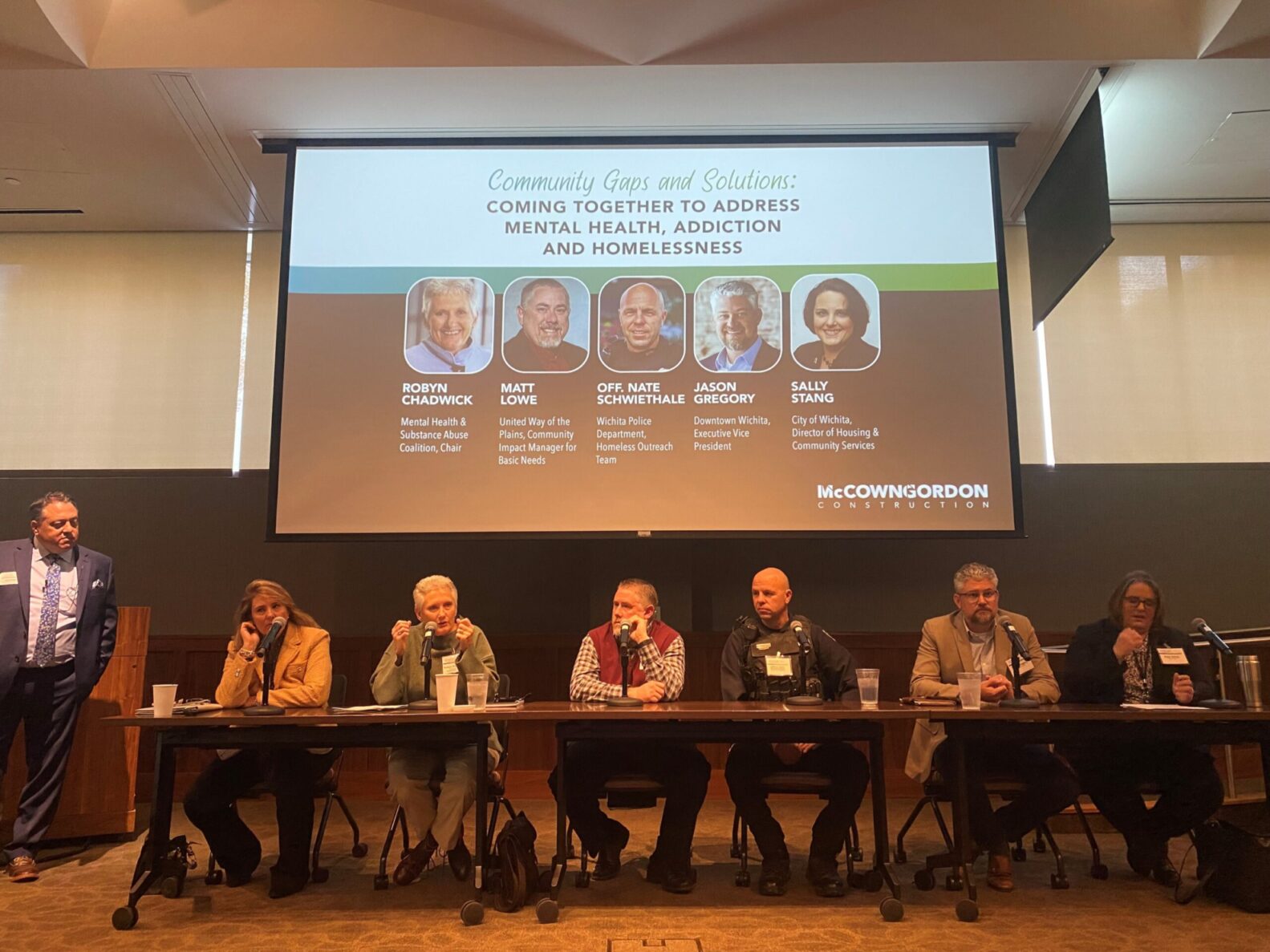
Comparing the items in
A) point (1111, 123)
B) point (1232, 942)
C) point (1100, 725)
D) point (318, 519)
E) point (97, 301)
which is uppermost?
point (1111, 123)

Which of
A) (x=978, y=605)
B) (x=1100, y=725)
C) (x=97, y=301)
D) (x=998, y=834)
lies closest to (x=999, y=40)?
A: (x=978, y=605)

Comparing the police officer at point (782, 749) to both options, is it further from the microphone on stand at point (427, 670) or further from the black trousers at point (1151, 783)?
the microphone on stand at point (427, 670)

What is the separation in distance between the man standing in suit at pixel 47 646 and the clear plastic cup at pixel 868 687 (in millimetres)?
3359

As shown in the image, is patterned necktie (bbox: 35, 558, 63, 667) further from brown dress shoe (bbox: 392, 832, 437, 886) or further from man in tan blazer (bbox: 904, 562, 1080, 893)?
man in tan blazer (bbox: 904, 562, 1080, 893)

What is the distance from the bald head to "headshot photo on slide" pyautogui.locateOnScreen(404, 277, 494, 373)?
2154 millimetres

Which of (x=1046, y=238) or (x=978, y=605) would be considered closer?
(x=978, y=605)

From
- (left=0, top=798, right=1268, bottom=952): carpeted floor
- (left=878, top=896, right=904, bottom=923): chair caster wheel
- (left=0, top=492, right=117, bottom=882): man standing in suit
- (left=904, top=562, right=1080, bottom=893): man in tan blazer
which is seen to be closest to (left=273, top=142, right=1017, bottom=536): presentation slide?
(left=0, top=492, right=117, bottom=882): man standing in suit

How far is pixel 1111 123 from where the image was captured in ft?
17.4

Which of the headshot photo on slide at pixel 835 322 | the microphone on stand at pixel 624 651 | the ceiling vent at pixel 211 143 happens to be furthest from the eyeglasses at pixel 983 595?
the ceiling vent at pixel 211 143

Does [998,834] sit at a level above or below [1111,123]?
below

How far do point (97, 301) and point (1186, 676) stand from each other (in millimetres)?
6684

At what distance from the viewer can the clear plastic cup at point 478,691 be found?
3334 millimetres

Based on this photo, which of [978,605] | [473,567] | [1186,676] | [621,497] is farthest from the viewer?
[473,567]

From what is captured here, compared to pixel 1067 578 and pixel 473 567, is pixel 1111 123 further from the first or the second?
pixel 473 567
